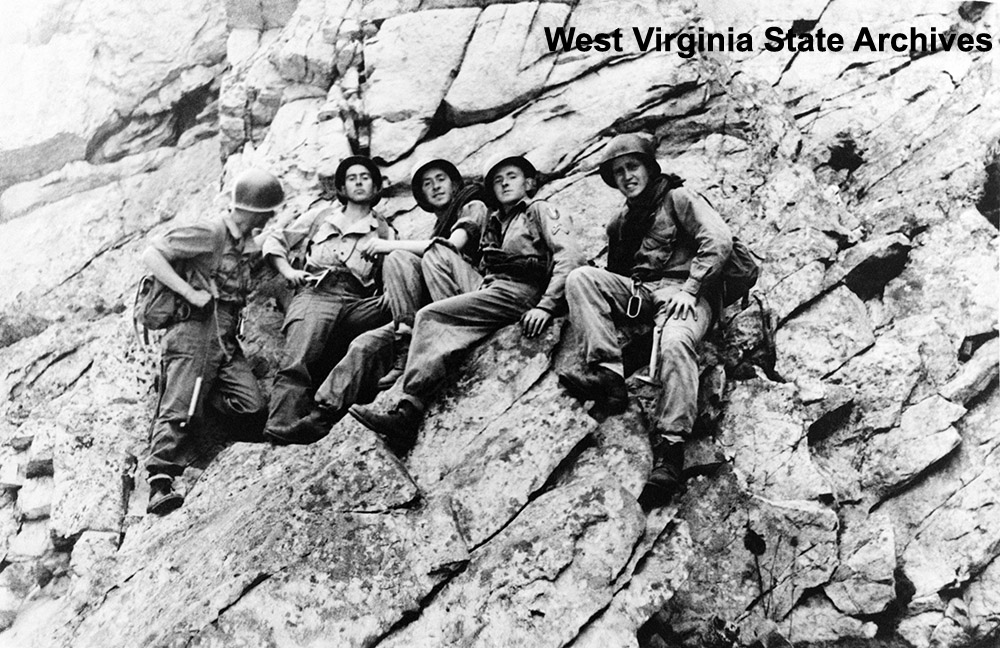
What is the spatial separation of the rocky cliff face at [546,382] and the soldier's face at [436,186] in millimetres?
906

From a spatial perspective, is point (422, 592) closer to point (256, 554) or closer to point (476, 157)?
point (256, 554)

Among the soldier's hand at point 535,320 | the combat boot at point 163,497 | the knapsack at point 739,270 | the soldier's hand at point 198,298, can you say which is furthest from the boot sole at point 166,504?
the knapsack at point 739,270

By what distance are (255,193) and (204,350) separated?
6.28 feet

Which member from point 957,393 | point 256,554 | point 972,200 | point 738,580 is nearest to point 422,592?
point 256,554

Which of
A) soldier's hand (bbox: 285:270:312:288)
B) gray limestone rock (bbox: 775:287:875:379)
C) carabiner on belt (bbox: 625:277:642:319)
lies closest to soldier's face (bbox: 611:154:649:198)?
carabiner on belt (bbox: 625:277:642:319)

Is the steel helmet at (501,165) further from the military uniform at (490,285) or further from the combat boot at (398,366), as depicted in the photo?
the combat boot at (398,366)

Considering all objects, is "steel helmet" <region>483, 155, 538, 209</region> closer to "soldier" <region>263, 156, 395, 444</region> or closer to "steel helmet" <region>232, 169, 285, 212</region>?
"soldier" <region>263, 156, 395, 444</region>

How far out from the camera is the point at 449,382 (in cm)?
829

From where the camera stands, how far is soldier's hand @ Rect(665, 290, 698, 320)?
7.80 m

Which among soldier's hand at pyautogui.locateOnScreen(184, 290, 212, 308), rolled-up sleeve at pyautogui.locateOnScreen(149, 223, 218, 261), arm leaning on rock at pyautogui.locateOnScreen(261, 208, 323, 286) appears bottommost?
soldier's hand at pyautogui.locateOnScreen(184, 290, 212, 308)

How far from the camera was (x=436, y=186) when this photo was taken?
10.0m

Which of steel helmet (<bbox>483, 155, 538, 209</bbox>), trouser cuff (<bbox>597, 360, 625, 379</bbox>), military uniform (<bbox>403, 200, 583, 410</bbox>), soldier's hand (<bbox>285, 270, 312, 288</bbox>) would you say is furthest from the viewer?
soldier's hand (<bbox>285, 270, 312, 288</bbox>)

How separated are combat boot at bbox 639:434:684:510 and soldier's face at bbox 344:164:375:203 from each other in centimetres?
458

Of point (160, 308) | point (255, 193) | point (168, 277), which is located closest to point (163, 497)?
point (160, 308)
